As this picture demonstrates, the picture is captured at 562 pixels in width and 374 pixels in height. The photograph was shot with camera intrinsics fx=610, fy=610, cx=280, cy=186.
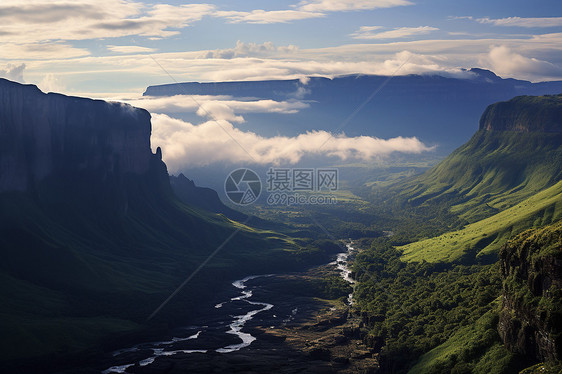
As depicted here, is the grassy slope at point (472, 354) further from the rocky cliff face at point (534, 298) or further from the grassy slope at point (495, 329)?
the rocky cliff face at point (534, 298)

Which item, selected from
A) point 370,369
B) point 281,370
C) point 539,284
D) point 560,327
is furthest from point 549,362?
point 281,370

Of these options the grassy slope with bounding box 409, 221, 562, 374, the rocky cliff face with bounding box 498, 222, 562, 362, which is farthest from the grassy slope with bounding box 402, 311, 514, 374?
the rocky cliff face with bounding box 498, 222, 562, 362

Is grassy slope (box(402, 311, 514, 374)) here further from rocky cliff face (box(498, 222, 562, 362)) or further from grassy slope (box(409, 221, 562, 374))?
rocky cliff face (box(498, 222, 562, 362))

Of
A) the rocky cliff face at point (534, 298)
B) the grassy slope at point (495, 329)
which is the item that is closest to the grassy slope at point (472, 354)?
the grassy slope at point (495, 329)

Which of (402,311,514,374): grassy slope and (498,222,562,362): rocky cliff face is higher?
(498,222,562,362): rocky cliff face

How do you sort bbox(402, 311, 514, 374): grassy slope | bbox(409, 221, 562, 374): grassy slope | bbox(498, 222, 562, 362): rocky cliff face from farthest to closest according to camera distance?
bbox(402, 311, 514, 374): grassy slope < bbox(409, 221, 562, 374): grassy slope < bbox(498, 222, 562, 362): rocky cliff face

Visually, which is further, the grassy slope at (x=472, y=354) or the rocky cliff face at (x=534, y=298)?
the grassy slope at (x=472, y=354)

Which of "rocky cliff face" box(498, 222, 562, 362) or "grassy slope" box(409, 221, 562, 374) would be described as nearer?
"rocky cliff face" box(498, 222, 562, 362)

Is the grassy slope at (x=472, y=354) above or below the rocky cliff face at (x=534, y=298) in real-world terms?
below

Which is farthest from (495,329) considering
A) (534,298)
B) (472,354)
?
(534,298)
